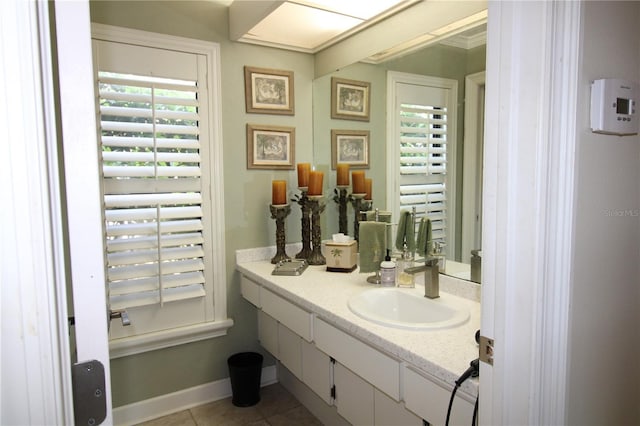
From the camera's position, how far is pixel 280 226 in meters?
2.62

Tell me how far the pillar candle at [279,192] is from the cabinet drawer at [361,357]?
0.93 meters

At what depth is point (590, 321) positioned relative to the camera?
35.5 inches

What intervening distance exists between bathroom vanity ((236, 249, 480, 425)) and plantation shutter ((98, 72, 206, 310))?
15.6 inches

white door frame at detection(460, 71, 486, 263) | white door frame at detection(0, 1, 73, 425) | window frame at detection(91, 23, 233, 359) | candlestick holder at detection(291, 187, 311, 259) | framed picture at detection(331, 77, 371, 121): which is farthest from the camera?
candlestick holder at detection(291, 187, 311, 259)

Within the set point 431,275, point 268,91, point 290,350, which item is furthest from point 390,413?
point 268,91

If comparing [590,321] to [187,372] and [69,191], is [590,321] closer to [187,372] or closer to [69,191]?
[69,191]

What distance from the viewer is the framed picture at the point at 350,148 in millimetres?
2568

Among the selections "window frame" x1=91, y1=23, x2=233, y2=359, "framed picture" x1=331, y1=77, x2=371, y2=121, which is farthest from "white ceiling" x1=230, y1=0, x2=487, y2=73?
"window frame" x1=91, y1=23, x2=233, y2=359

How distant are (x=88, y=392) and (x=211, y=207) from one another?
75.8 inches

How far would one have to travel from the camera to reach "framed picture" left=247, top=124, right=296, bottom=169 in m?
2.66

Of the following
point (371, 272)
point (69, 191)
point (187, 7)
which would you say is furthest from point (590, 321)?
point (187, 7)

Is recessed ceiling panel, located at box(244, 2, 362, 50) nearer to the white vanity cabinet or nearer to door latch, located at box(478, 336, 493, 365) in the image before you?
the white vanity cabinet

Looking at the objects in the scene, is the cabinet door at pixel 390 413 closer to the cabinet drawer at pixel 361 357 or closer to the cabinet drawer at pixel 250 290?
the cabinet drawer at pixel 361 357

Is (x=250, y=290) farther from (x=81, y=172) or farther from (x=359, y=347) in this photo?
(x=81, y=172)
